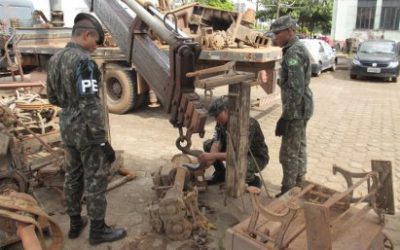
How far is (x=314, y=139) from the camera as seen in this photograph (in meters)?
6.48

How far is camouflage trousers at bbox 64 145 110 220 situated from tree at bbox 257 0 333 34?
3149 cm

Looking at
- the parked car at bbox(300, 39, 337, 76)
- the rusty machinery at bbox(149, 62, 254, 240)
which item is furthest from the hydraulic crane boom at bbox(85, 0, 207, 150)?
the parked car at bbox(300, 39, 337, 76)

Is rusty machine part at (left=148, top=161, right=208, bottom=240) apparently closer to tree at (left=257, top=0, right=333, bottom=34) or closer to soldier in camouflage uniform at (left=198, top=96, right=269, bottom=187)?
soldier in camouflage uniform at (left=198, top=96, right=269, bottom=187)

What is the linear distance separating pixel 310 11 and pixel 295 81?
32.1 meters

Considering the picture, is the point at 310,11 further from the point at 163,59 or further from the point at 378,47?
the point at 163,59

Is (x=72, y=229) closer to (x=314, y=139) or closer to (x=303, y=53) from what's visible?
(x=303, y=53)

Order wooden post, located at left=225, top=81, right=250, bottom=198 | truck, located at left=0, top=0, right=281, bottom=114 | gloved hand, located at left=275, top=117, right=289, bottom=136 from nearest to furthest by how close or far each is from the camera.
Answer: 1. wooden post, located at left=225, top=81, right=250, bottom=198
2. gloved hand, located at left=275, top=117, right=289, bottom=136
3. truck, located at left=0, top=0, right=281, bottom=114

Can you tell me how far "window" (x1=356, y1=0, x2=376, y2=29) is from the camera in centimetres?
2531

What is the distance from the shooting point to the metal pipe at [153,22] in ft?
9.64

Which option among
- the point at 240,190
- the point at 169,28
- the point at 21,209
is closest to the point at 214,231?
the point at 240,190

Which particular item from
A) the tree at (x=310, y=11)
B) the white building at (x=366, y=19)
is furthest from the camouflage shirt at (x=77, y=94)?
the tree at (x=310, y=11)

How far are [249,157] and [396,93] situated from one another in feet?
28.5

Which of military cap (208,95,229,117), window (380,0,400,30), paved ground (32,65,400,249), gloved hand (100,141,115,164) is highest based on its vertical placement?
window (380,0,400,30)

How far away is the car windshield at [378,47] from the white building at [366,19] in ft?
36.8
